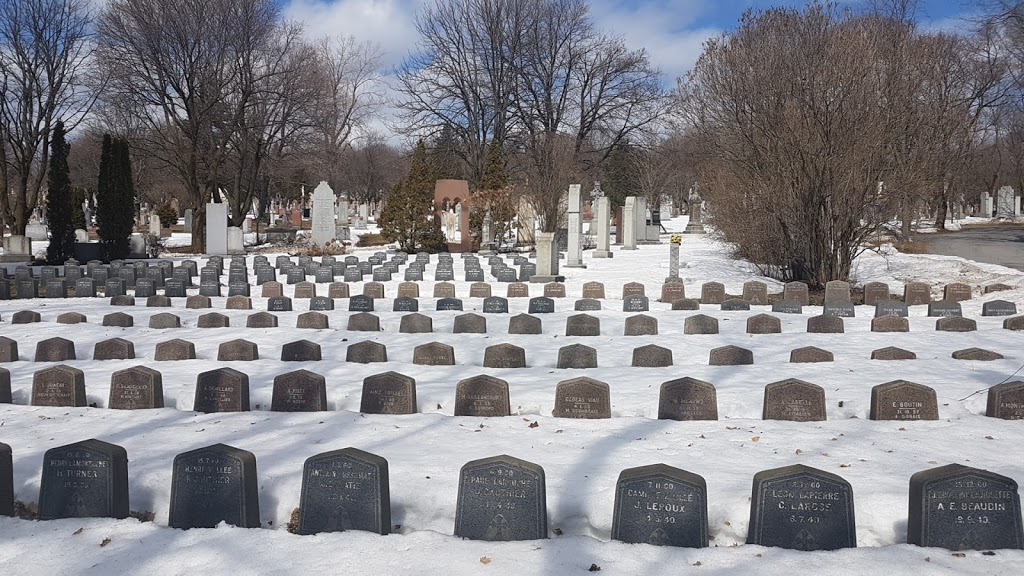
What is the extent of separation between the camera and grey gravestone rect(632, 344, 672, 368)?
33.9 ft

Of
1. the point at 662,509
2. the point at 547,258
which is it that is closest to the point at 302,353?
the point at 662,509

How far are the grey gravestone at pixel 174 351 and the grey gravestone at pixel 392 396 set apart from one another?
156 inches

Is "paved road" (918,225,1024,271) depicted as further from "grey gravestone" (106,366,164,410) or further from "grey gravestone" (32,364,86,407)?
"grey gravestone" (32,364,86,407)

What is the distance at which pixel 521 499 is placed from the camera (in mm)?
5273

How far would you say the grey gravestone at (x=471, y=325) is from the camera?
43.0 feet

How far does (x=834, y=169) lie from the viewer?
61.6 feet

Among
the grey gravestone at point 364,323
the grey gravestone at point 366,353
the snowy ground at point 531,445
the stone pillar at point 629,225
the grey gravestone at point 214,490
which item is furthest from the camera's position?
the stone pillar at point 629,225

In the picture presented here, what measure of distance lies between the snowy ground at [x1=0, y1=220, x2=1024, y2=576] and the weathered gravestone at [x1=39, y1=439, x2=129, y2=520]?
6.8 inches

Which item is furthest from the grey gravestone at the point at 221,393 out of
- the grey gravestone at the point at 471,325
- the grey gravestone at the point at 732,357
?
the grey gravestone at the point at 732,357

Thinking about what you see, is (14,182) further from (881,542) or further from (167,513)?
(881,542)

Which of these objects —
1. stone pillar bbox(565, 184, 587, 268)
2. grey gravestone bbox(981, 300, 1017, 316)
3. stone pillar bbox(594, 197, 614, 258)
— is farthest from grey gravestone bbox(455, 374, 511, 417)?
stone pillar bbox(594, 197, 614, 258)

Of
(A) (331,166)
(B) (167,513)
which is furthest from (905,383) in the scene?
(A) (331,166)

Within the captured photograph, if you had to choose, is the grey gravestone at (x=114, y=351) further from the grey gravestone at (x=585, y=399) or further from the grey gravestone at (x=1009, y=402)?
the grey gravestone at (x=1009, y=402)

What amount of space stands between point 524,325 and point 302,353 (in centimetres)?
375
